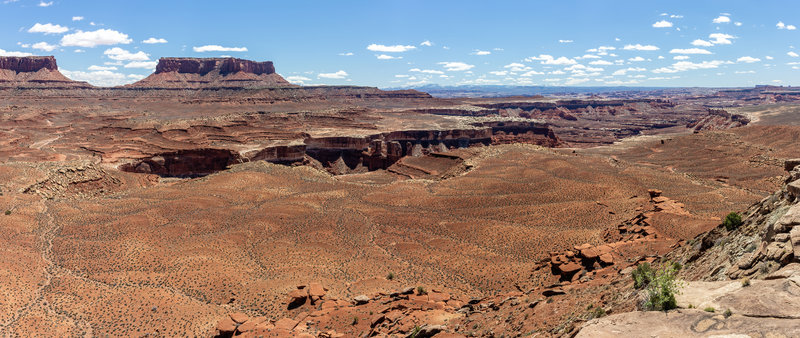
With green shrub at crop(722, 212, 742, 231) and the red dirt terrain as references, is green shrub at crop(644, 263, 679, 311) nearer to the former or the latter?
the red dirt terrain

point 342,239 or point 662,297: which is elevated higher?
point 662,297

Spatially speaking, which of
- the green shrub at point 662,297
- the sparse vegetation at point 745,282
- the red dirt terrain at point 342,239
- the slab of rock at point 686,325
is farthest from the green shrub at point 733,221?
the slab of rock at point 686,325

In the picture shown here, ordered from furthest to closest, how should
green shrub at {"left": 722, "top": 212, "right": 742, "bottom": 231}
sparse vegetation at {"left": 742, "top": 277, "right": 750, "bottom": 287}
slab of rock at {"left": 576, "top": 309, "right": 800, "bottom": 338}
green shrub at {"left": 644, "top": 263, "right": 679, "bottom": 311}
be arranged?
green shrub at {"left": 722, "top": 212, "right": 742, "bottom": 231}
green shrub at {"left": 644, "top": 263, "right": 679, "bottom": 311}
sparse vegetation at {"left": 742, "top": 277, "right": 750, "bottom": 287}
slab of rock at {"left": 576, "top": 309, "right": 800, "bottom": 338}

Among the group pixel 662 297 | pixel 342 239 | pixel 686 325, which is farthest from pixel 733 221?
pixel 342 239

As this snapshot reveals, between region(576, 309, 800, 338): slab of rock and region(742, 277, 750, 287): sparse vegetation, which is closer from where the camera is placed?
region(576, 309, 800, 338): slab of rock

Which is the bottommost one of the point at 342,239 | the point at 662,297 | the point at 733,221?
the point at 342,239

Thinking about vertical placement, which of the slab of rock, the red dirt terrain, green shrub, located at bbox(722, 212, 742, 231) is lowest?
the red dirt terrain

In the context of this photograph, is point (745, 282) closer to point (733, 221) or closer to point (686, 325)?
A: point (686, 325)

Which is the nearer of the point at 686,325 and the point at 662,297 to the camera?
the point at 686,325

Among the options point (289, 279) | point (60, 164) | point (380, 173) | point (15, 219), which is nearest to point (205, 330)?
point (289, 279)

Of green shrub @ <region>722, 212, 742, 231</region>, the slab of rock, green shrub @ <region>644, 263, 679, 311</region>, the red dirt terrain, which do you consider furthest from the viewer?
the red dirt terrain

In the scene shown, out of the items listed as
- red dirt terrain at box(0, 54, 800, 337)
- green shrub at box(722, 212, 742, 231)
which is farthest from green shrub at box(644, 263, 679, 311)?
green shrub at box(722, 212, 742, 231)

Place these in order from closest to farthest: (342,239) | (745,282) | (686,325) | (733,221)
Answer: (686,325) < (745,282) < (733,221) < (342,239)

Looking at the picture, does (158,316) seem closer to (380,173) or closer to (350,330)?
(350,330)
